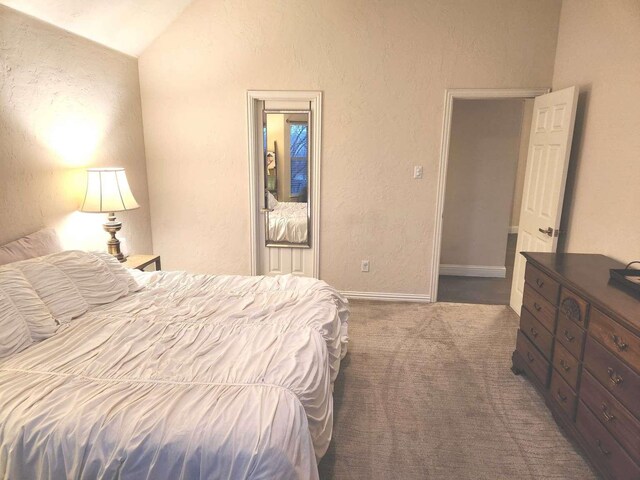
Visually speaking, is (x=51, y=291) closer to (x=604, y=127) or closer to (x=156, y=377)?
(x=156, y=377)

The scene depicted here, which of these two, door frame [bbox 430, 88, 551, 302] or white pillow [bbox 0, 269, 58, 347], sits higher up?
door frame [bbox 430, 88, 551, 302]

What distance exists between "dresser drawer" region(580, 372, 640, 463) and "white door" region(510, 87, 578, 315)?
1.45 m

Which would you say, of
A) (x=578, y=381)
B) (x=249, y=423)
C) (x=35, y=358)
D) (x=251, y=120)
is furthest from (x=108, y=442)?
(x=251, y=120)

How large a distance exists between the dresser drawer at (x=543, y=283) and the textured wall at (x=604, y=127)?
50cm

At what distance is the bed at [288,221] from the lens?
410 centimetres

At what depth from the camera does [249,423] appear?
134cm

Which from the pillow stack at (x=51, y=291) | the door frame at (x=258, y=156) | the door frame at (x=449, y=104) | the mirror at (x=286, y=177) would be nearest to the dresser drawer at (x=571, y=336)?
the door frame at (x=449, y=104)

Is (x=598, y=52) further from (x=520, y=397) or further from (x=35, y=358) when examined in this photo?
(x=35, y=358)

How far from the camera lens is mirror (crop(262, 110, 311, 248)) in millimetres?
3920

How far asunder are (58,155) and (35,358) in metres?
1.70

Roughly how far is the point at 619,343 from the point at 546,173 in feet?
6.36

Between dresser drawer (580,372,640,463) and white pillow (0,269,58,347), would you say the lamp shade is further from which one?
dresser drawer (580,372,640,463)

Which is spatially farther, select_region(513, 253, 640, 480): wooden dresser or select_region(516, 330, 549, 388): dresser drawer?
select_region(516, 330, 549, 388): dresser drawer

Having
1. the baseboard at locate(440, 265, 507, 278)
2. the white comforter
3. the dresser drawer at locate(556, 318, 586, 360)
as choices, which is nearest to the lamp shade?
the white comforter
